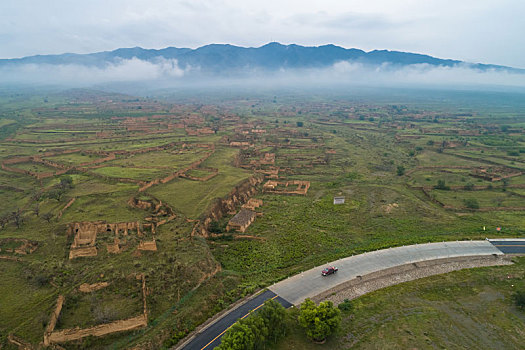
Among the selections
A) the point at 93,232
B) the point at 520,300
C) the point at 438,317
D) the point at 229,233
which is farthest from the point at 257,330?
the point at 93,232

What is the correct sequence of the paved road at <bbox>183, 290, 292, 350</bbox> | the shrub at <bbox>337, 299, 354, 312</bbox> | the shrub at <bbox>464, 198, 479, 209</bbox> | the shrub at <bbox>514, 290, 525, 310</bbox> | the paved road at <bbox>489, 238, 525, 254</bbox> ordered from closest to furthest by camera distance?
the paved road at <bbox>183, 290, 292, 350</bbox> < the shrub at <bbox>337, 299, 354, 312</bbox> < the shrub at <bbox>514, 290, 525, 310</bbox> < the paved road at <bbox>489, 238, 525, 254</bbox> < the shrub at <bbox>464, 198, 479, 209</bbox>

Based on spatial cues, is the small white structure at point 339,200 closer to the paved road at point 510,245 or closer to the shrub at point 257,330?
the paved road at point 510,245

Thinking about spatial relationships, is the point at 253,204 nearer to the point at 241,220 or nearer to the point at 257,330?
the point at 241,220

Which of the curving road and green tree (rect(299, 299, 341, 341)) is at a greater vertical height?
green tree (rect(299, 299, 341, 341))

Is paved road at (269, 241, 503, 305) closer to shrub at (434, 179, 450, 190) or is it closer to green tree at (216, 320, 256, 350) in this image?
green tree at (216, 320, 256, 350)

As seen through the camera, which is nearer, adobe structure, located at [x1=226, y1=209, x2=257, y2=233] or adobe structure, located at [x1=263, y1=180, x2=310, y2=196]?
adobe structure, located at [x1=226, y1=209, x2=257, y2=233]

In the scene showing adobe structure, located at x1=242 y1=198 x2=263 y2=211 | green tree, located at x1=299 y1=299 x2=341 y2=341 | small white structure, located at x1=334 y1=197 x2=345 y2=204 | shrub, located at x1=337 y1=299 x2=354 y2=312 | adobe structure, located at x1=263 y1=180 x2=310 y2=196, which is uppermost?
green tree, located at x1=299 y1=299 x2=341 y2=341

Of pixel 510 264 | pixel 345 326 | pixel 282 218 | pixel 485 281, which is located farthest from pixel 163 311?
pixel 510 264

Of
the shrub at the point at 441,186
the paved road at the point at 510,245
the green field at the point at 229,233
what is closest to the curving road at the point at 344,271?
the paved road at the point at 510,245

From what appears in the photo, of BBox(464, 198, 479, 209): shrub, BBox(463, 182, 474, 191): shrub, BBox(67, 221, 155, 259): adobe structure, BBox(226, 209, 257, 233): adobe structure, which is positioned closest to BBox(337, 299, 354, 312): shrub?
BBox(226, 209, 257, 233): adobe structure
